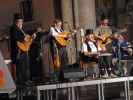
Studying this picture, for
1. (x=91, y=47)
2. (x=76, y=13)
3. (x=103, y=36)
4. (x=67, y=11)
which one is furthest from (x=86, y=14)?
(x=91, y=47)

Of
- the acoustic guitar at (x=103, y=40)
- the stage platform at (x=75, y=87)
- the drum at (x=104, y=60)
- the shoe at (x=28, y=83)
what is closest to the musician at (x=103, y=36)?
the acoustic guitar at (x=103, y=40)

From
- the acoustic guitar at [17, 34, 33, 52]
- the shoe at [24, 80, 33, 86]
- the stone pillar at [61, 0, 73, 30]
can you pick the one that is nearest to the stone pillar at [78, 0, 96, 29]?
the stone pillar at [61, 0, 73, 30]

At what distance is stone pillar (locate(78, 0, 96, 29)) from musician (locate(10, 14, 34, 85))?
188 inches

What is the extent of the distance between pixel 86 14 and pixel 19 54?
5272 millimetres

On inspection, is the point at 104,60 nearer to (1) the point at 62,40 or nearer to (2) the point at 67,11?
(1) the point at 62,40

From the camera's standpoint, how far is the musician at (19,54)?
1146 cm

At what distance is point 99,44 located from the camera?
1274 cm

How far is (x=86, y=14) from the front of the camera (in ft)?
54.0

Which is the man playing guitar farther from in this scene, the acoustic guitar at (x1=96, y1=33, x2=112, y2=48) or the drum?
Result: the drum

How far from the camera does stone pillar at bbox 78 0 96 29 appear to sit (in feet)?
53.5

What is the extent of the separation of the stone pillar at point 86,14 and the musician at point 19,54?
4776mm

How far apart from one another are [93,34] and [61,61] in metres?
1.19

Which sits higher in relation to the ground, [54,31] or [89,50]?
[54,31]

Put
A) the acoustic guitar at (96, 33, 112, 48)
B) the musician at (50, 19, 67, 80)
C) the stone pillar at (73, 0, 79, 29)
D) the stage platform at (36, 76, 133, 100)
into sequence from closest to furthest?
the stage platform at (36, 76, 133, 100)
the musician at (50, 19, 67, 80)
the acoustic guitar at (96, 33, 112, 48)
the stone pillar at (73, 0, 79, 29)
